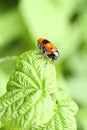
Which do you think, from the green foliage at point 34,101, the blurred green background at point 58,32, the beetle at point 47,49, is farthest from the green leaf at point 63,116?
the blurred green background at point 58,32

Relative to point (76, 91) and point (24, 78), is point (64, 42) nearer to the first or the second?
point (76, 91)

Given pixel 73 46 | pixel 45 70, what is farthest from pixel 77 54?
pixel 45 70

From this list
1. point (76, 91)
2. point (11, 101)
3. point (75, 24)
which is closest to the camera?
point (11, 101)

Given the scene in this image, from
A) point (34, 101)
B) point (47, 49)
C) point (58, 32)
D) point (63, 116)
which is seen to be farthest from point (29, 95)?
point (58, 32)

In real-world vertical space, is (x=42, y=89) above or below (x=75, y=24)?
below

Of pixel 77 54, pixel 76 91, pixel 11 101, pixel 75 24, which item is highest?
pixel 75 24

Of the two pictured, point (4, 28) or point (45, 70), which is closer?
point (45, 70)

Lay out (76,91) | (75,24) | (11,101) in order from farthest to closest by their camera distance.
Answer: (75,24)
(76,91)
(11,101)

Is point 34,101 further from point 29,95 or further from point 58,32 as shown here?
point 58,32
